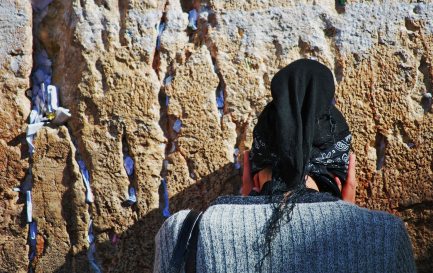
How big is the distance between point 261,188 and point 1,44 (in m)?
1.33

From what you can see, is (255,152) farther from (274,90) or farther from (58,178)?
(58,178)

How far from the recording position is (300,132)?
2.15m

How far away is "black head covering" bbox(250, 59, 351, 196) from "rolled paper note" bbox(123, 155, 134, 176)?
0.70 meters

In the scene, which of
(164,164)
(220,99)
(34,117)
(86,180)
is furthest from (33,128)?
(220,99)

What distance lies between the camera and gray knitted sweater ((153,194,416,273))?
2025 millimetres

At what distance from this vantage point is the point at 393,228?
2.03 m

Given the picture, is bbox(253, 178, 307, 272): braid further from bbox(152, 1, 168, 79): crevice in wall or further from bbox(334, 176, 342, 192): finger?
bbox(152, 1, 168, 79): crevice in wall

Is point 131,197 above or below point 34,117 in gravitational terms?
below

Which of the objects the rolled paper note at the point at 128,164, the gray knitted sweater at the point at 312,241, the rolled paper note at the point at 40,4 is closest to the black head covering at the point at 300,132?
the gray knitted sweater at the point at 312,241

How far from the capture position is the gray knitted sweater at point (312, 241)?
2.03 m

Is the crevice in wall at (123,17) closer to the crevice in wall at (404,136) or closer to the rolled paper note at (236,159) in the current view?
the rolled paper note at (236,159)

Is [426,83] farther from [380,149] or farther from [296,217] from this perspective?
[296,217]

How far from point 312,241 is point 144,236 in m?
1.04

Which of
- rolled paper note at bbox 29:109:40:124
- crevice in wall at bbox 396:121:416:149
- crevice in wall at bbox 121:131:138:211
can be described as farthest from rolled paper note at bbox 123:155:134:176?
crevice in wall at bbox 396:121:416:149
